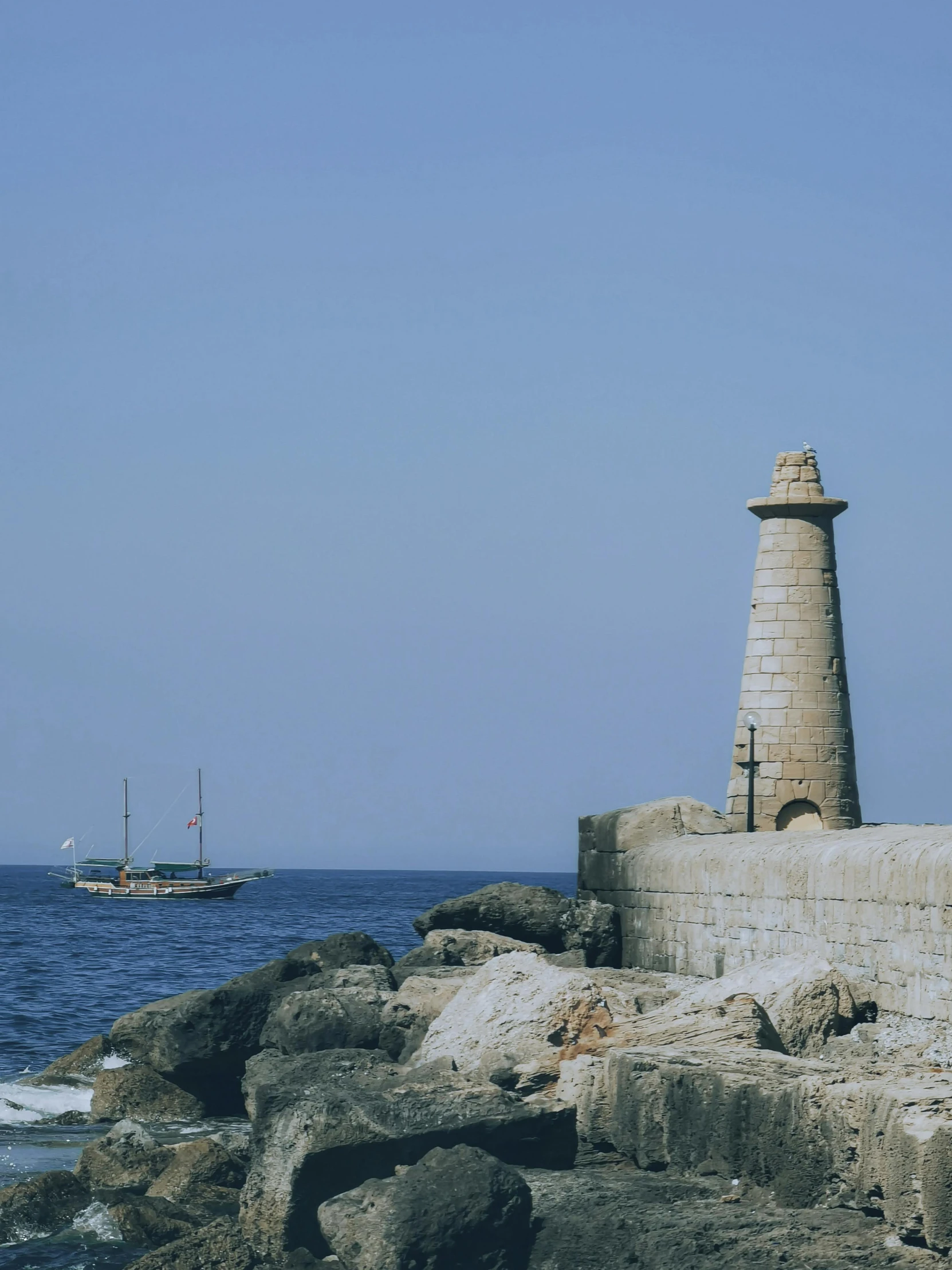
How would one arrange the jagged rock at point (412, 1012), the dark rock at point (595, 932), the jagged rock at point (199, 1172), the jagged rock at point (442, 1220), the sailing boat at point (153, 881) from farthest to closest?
1. the sailing boat at point (153, 881)
2. the dark rock at point (595, 932)
3. the jagged rock at point (412, 1012)
4. the jagged rock at point (199, 1172)
5. the jagged rock at point (442, 1220)

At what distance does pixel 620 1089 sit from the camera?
8.78 meters

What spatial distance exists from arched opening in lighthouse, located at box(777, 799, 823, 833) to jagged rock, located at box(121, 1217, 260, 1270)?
957 centimetres

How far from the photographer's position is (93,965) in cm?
3341

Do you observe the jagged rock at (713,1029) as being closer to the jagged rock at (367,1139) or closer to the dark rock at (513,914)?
the jagged rock at (367,1139)

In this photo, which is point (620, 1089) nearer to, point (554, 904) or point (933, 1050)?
point (933, 1050)

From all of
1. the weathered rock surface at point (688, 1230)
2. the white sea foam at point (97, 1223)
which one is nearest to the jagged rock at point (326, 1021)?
the white sea foam at point (97, 1223)

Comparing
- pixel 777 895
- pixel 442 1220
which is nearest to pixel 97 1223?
pixel 442 1220

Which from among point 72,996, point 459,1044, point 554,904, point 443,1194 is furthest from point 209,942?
point 443,1194

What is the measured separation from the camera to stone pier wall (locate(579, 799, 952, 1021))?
10.1 meters

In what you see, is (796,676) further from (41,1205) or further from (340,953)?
(41,1205)

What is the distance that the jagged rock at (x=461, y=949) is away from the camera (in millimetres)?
15445

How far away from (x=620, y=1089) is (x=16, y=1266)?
391cm

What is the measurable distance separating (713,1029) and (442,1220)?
242 centimetres

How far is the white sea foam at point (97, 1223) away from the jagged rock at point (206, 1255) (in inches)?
60.8
